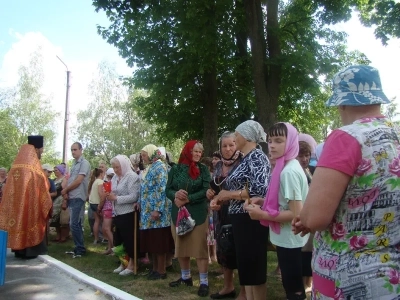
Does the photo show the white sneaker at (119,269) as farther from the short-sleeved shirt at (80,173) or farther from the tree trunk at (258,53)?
the tree trunk at (258,53)

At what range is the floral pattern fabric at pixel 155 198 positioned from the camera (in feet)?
20.2

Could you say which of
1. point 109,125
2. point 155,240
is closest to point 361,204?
point 155,240

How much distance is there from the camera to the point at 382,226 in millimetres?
1953

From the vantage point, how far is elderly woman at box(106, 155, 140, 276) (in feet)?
21.3

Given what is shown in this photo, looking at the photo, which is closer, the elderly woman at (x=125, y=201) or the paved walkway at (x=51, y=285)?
the paved walkway at (x=51, y=285)

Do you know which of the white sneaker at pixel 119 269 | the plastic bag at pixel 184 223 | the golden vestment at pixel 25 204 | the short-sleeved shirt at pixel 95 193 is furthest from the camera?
the short-sleeved shirt at pixel 95 193

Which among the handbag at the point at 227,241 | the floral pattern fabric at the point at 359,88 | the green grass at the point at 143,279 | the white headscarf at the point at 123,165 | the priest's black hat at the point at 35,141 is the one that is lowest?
the green grass at the point at 143,279

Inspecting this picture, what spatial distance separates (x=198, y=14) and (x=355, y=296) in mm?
11003

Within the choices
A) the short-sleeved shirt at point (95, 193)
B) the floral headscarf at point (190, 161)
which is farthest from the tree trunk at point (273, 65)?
the floral headscarf at point (190, 161)

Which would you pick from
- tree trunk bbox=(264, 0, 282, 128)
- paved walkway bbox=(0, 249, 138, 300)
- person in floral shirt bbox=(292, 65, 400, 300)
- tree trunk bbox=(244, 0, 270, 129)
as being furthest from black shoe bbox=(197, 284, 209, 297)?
tree trunk bbox=(244, 0, 270, 129)

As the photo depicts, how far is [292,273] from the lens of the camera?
3492mm

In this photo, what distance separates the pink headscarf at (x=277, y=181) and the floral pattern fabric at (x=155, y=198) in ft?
9.25

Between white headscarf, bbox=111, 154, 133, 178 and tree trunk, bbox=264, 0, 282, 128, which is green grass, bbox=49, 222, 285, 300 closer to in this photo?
white headscarf, bbox=111, 154, 133, 178

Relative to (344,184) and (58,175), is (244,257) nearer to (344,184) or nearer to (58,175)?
(344,184)
